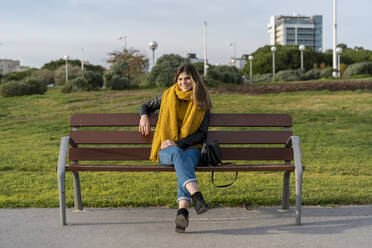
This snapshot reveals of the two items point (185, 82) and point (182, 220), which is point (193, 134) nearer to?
point (185, 82)

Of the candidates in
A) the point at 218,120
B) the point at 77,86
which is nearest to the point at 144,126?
the point at 218,120

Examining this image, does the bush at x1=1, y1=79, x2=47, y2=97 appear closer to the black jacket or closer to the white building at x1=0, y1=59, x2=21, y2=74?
the black jacket

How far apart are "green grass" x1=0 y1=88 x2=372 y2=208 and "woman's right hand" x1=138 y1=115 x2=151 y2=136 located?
0.72 m

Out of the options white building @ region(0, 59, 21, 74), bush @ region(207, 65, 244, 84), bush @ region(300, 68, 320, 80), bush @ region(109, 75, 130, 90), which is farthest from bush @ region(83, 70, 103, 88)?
white building @ region(0, 59, 21, 74)

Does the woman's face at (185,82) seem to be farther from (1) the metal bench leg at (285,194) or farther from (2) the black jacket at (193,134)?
(1) the metal bench leg at (285,194)

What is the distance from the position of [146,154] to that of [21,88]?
17358 mm

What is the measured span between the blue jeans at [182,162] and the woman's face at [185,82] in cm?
58

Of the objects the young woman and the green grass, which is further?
the green grass

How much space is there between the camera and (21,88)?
20.5m

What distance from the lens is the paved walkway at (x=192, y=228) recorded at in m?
3.51

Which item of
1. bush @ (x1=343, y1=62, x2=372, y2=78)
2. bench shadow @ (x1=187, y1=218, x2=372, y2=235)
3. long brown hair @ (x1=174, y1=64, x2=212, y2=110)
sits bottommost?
bench shadow @ (x1=187, y1=218, x2=372, y2=235)

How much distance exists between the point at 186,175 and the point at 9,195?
234 centimetres

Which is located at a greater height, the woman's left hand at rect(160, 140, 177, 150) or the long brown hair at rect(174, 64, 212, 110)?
the long brown hair at rect(174, 64, 212, 110)

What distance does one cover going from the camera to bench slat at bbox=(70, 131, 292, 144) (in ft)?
15.0
